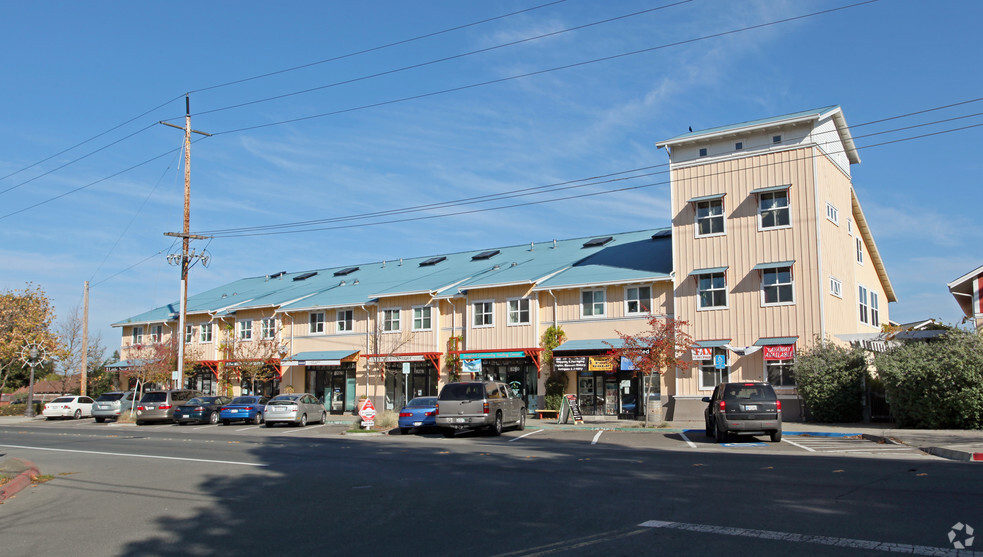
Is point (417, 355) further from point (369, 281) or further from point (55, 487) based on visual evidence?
point (55, 487)

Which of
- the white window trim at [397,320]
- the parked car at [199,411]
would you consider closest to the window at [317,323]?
the white window trim at [397,320]

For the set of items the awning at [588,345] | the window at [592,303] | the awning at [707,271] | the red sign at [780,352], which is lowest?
the red sign at [780,352]

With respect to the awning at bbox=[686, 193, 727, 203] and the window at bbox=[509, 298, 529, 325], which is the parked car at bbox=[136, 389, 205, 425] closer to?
the window at bbox=[509, 298, 529, 325]

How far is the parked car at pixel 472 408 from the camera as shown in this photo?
2472 centimetres

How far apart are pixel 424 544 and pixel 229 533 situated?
2.67 metres

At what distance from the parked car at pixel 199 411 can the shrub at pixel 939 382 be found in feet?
94.4

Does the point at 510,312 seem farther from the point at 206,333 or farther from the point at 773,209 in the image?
the point at 206,333

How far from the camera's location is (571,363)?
111 feet

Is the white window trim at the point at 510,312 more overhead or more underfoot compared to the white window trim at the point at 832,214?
more underfoot

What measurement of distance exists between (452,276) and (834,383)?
2174 centimetres

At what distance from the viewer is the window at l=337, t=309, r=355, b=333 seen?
43.6m

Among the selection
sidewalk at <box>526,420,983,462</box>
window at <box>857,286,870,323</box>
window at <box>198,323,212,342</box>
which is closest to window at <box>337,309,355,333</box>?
window at <box>198,323,212,342</box>

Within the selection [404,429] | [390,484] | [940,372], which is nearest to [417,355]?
[404,429]

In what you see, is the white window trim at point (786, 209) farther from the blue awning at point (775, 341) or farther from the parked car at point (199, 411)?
the parked car at point (199, 411)
